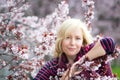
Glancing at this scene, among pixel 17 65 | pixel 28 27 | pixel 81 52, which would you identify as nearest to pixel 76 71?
pixel 81 52

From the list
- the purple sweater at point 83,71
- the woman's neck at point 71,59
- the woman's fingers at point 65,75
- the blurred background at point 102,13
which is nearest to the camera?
the purple sweater at point 83,71

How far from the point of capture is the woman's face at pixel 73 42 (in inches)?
152

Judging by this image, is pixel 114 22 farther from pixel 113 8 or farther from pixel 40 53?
pixel 40 53

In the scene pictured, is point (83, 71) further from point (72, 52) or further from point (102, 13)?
point (102, 13)

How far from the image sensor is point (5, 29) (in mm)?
5547

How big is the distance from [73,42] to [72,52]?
0.28 ft

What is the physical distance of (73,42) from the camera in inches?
152

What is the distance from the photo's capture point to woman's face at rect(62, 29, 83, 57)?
3855 millimetres

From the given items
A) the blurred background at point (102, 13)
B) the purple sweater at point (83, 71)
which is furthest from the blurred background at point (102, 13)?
the purple sweater at point (83, 71)

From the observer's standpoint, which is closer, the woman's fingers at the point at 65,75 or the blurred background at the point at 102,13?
the woman's fingers at the point at 65,75

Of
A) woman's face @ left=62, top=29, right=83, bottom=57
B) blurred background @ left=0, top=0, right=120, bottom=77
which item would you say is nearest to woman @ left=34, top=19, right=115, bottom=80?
woman's face @ left=62, top=29, right=83, bottom=57

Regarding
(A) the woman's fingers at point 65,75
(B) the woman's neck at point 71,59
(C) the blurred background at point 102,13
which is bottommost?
(A) the woman's fingers at point 65,75

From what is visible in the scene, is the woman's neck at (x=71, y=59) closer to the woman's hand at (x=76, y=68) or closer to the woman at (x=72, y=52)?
the woman at (x=72, y=52)

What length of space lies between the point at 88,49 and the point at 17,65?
4.79 feet
